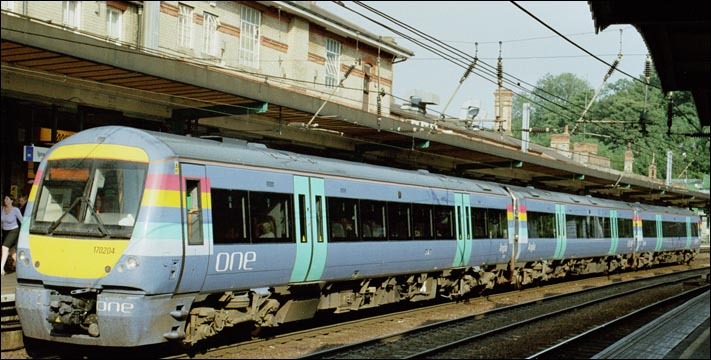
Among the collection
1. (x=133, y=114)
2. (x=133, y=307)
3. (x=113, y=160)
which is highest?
(x=133, y=114)

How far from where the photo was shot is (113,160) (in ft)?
33.2

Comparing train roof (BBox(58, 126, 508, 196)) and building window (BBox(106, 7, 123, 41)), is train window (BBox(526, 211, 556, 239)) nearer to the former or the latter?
train roof (BBox(58, 126, 508, 196))

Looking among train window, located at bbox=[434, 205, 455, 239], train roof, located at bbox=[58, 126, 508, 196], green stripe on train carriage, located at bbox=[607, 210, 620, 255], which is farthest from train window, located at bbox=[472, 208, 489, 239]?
green stripe on train carriage, located at bbox=[607, 210, 620, 255]

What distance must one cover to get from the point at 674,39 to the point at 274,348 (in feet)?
22.0

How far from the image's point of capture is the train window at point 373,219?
14.3m

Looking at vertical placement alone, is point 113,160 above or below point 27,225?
above

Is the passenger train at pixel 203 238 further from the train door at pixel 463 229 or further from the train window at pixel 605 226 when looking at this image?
the train window at pixel 605 226

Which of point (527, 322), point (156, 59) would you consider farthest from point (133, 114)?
point (527, 322)

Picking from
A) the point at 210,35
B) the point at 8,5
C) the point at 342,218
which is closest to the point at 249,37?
the point at 210,35

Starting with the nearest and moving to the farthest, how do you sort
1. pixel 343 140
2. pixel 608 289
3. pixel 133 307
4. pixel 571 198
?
pixel 133 307 < pixel 343 140 < pixel 608 289 < pixel 571 198

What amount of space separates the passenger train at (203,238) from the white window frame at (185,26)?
30.5ft

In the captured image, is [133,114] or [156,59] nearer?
[156,59]

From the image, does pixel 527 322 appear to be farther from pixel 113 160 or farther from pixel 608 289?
→ pixel 608 289

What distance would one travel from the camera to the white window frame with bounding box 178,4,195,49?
74.4 feet
